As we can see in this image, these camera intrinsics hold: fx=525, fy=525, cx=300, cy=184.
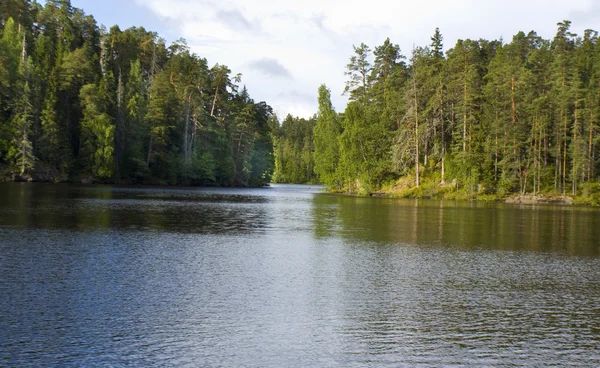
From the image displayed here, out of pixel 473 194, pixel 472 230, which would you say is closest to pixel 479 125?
pixel 473 194

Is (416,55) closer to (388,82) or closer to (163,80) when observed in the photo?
(388,82)

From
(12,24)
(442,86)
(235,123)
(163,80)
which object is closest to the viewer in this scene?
(442,86)

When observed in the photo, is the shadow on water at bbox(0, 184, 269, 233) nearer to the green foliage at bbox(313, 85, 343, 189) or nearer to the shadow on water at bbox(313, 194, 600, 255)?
the shadow on water at bbox(313, 194, 600, 255)

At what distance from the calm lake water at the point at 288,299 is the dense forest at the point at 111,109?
71.2 m

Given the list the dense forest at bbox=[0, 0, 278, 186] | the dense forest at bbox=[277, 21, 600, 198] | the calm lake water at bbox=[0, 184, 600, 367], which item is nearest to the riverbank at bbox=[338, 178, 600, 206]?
the dense forest at bbox=[277, 21, 600, 198]

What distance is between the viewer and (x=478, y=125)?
81.9 meters

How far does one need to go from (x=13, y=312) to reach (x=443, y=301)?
489 inches

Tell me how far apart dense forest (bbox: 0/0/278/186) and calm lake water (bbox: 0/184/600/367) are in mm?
71218

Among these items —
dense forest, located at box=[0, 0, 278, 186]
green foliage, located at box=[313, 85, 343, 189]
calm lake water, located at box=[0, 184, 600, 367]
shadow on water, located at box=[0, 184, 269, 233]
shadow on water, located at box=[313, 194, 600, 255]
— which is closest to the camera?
calm lake water, located at box=[0, 184, 600, 367]

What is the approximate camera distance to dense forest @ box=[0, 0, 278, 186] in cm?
9594

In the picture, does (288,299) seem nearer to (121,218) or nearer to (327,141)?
(121,218)

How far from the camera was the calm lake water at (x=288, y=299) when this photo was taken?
11758 mm

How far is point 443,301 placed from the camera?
16703 millimetres

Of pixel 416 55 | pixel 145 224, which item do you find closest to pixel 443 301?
pixel 145 224
